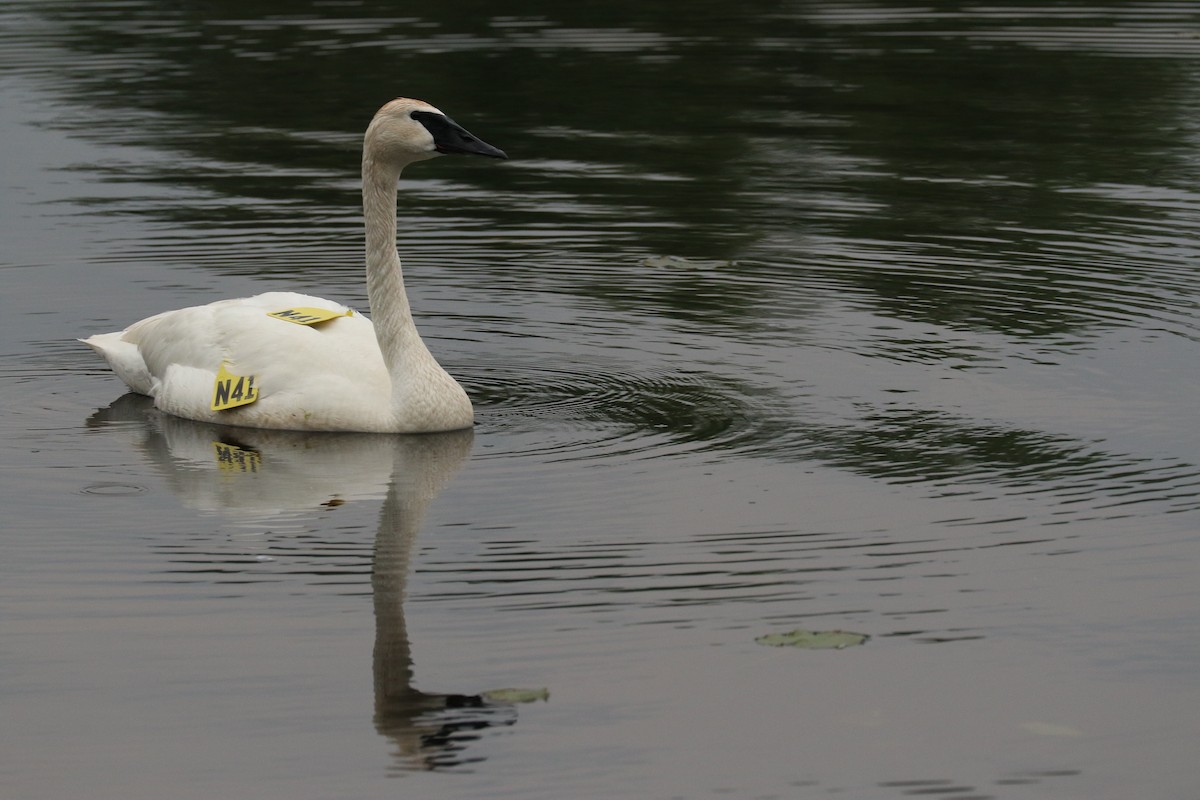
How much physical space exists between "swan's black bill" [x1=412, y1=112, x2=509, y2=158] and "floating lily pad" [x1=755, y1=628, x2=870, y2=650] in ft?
13.6

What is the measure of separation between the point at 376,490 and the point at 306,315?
2.06 meters

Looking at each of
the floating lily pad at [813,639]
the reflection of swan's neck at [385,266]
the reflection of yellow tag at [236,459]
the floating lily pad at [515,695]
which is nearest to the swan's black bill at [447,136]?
the reflection of swan's neck at [385,266]

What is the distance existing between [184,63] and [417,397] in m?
18.4

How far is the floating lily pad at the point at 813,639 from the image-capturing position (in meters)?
8.38

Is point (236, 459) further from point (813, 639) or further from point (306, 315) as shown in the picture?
point (813, 639)

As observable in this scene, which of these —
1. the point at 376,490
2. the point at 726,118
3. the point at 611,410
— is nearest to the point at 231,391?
the point at 376,490

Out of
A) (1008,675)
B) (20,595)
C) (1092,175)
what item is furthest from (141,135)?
(1008,675)

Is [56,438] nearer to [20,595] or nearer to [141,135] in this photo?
[20,595]

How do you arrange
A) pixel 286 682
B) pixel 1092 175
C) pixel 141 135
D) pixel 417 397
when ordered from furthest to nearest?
1. pixel 141 135
2. pixel 1092 175
3. pixel 417 397
4. pixel 286 682

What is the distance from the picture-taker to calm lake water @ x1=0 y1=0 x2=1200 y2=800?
25.0 ft

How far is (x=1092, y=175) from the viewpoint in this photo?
2019cm

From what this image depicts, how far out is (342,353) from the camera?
12.3m

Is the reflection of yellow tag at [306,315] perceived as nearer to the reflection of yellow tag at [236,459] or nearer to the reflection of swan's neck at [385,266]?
the reflection of swan's neck at [385,266]

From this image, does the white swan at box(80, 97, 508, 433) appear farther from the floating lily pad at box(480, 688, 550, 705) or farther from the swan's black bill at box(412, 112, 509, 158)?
the floating lily pad at box(480, 688, 550, 705)
